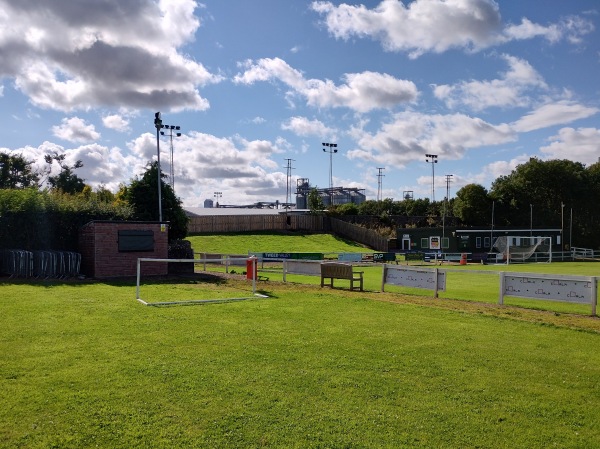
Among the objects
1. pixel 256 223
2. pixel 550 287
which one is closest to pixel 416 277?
pixel 550 287

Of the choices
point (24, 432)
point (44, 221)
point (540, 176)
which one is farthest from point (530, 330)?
point (540, 176)

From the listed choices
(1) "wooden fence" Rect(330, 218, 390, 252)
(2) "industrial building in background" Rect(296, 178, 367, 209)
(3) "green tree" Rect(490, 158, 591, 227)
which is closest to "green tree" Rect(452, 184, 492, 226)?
(3) "green tree" Rect(490, 158, 591, 227)

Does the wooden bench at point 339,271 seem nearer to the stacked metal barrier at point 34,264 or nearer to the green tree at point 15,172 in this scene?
the stacked metal barrier at point 34,264

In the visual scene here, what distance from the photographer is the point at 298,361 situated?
677cm

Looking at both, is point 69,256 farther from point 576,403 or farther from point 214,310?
point 576,403

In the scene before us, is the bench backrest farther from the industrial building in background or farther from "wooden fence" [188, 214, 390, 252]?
the industrial building in background

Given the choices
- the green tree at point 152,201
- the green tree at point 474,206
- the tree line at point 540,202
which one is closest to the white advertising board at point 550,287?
the green tree at point 152,201

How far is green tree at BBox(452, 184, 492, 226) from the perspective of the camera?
7106 centimetres

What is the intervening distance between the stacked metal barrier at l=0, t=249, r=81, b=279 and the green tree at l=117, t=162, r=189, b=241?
7.90 meters

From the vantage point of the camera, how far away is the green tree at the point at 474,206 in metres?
71.1

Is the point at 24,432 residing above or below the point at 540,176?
below

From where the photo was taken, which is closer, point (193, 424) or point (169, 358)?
point (193, 424)

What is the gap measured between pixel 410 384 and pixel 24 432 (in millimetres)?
4087

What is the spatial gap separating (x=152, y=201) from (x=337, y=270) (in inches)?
541
